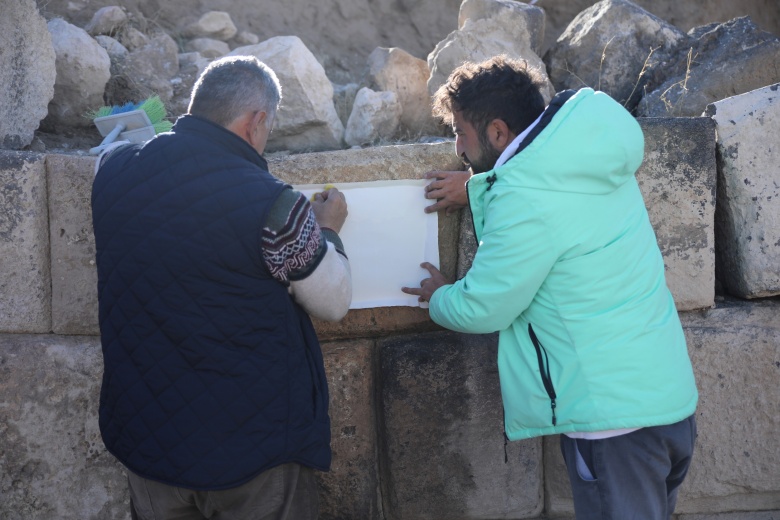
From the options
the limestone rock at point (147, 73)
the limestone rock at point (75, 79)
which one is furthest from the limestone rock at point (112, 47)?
the limestone rock at point (75, 79)

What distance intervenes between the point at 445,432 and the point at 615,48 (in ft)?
7.85

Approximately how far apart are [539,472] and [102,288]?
176 centimetres

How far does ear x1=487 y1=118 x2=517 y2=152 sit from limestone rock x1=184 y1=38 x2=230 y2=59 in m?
3.09

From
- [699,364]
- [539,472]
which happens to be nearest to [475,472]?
[539,472]

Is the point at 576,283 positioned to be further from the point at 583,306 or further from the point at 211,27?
the point at 211,27

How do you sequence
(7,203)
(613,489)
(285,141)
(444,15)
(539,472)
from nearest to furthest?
(613,489)
(7,203)
(539,472)
(285,141)
(444,15)

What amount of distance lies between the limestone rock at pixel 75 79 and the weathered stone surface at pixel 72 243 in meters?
1.18

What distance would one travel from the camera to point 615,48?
425cm

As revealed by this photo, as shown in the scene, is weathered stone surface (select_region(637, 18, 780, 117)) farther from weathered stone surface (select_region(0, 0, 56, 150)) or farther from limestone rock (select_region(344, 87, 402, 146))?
weathered stone surface (select_region(0, 0, 56, 150))

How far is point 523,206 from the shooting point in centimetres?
199

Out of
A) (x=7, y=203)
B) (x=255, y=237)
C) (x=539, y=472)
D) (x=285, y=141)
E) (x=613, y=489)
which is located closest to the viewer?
(x=255, y=237)

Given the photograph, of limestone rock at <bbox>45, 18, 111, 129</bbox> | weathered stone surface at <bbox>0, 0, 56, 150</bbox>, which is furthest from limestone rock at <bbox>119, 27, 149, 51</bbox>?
weathered stone surface at <bbox>0, 0, 56, 150</bbox>

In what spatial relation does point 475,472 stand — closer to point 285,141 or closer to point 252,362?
point 252,362

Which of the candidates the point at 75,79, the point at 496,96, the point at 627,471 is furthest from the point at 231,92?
the point at 75,79
